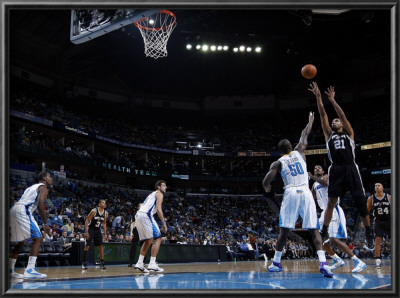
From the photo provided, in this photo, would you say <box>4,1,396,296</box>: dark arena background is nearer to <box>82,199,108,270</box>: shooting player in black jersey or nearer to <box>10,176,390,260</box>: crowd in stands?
<box>10,176,390,260</box>: crowd in stands

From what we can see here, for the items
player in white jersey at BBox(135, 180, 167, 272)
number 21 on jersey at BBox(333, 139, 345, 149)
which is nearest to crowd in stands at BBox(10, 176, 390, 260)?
player in white jersey at BBox(135, 180, 167, 272)

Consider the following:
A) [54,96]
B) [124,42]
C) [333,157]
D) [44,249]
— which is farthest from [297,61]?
[333,157]

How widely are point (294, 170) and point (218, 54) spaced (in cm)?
2928

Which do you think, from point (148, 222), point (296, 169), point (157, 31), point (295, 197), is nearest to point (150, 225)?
point (148, 222)

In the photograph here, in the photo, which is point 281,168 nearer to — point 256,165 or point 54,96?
point 54,96

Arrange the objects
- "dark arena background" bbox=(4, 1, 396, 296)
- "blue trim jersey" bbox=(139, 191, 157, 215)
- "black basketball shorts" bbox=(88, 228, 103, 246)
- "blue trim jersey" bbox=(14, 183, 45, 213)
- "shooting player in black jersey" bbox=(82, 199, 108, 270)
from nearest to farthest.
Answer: "blue trim jersey" bbox=(14, 183, 45, 213) → "blue trim jersey" bbox=(139, 191, 157, 215) → "shooting player in black jersey" bbox=(82, 199, 108, 270) → "black basketball shorts" bbox=(88, 228, 103, 246) → "dark arena background" bbox=(4, 1, 396, 296)

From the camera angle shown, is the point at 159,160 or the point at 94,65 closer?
the point at 94,65

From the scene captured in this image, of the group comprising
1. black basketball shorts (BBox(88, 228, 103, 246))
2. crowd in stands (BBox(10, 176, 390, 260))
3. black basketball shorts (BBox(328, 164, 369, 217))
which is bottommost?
crowd in stands (BBox(10, 176, 390, 260))

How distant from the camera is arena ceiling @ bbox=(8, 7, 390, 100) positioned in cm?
2975

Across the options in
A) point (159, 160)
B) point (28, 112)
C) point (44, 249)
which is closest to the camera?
point (44, 249)

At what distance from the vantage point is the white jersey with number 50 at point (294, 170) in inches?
320

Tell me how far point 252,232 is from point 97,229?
18.6 metres

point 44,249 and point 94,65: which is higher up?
point 94,65

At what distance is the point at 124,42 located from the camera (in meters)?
32.6
